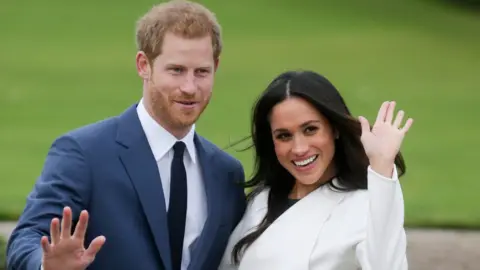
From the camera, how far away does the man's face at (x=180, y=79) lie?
12.7 feet

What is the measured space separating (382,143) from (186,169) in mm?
668

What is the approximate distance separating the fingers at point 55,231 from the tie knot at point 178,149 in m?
0.69

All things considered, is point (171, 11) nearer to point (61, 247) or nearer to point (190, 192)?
point (190, 192)

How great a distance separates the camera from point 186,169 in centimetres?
410

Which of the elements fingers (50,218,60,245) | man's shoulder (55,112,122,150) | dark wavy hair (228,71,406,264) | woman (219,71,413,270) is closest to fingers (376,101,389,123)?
woman (219,71,413,270)

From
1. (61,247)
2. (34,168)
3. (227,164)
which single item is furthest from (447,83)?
(61,247)

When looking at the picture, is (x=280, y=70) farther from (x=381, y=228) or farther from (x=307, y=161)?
(x=381, y=228)

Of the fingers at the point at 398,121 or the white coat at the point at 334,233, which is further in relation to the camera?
the fingers at the point at 398,121

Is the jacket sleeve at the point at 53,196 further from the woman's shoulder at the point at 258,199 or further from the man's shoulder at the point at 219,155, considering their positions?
the woman's shoulder at the point at 258,199

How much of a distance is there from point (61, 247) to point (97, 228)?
43 centimetres

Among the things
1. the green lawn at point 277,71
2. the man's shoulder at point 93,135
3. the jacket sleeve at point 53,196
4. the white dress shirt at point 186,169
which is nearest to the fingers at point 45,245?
the jacket sleeve at point 53,196

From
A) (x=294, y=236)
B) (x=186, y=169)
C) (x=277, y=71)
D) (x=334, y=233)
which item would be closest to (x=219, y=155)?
(x=186, y=169)

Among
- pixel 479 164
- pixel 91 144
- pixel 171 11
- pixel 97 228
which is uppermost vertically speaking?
pixel 171 11

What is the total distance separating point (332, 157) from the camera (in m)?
4.16
